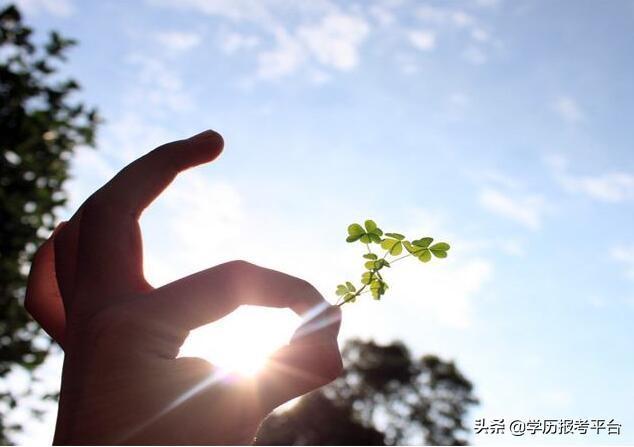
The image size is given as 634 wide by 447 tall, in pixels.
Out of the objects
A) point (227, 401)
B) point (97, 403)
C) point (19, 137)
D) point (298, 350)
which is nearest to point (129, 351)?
point (97, 403)

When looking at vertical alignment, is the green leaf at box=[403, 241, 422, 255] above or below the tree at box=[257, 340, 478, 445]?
below

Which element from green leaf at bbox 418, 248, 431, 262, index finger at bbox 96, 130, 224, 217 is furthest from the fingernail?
green leaf at bbox 418, 248, 431, 262

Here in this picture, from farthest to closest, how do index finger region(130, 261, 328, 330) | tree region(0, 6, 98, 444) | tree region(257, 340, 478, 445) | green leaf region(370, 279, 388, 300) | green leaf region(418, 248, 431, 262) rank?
1. tree region(257, 340, 478, 445)
2. tree region(0, 6, 98, 444)
3. green leaf region(418, 248, 431, 262)
4. green leaf region(370, 279, 388, 300)
5. index finger region(130, 261, 328, 330)

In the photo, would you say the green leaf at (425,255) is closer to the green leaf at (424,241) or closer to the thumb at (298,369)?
the green leaf at (424,241)

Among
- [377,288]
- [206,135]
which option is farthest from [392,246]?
[206,135]

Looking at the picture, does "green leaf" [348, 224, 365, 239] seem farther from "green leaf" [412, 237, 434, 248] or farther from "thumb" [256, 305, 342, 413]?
"thumb" [256, 305, 342, 413]

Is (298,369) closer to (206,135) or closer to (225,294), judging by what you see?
(225,294)
